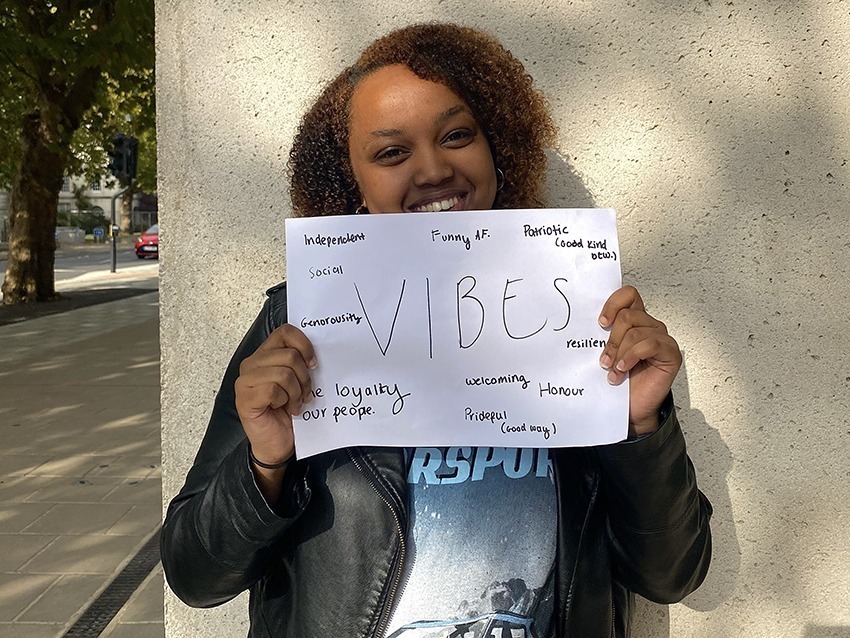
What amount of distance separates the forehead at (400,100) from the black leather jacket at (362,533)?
0.52 metres

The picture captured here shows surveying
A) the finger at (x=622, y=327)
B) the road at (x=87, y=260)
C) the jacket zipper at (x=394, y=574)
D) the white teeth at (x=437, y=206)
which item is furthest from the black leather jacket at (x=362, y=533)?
the road at (x=87, y=260)

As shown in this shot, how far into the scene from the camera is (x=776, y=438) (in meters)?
2.04

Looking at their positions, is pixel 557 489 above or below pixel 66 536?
above

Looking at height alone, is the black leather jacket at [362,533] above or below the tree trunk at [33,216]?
below

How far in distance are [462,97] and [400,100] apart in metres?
0.13

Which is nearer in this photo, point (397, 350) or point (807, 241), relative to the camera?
point (397, 350)

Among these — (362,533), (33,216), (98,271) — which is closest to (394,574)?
(362,533)

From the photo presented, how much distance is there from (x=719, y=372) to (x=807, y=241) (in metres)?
0.38

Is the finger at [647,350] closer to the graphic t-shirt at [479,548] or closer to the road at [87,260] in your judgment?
the graphic t-shirt at [479,548]

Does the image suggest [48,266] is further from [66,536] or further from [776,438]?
[776,438]

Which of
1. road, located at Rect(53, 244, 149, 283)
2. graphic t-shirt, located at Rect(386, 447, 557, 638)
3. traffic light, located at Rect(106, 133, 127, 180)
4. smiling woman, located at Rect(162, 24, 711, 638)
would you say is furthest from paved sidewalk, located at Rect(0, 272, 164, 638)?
road, located at Rect(53, 244, 149, 283)

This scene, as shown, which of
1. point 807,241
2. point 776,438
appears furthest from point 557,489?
point 807,241

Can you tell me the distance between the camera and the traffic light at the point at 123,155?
1623 centimetres

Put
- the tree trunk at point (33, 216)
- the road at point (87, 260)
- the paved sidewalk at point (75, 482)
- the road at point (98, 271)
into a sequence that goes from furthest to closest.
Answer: the road at point (87, 260) < the road at point (98, 271) < the tree trunk at point (33, 216) < the paved sidewalk at point (75, 482)
